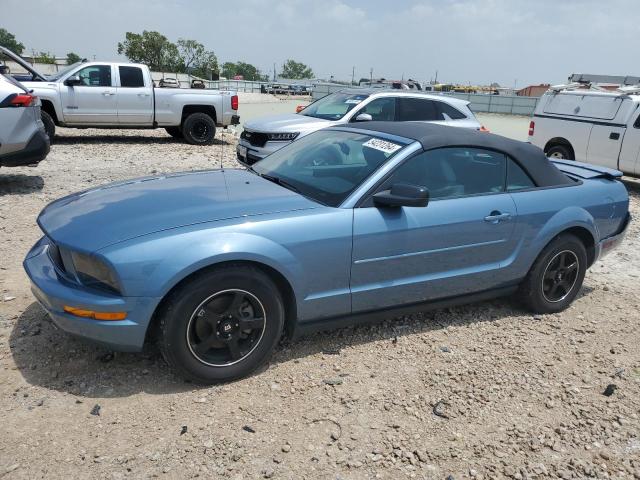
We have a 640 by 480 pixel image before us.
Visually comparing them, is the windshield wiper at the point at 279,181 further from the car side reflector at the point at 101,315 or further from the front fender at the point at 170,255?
the car side reflector at the point at 101,315

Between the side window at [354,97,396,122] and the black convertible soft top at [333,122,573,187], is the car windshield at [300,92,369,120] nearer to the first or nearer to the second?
the side window at [354,97,396,122]

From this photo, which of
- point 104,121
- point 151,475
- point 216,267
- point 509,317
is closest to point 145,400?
point 151,475

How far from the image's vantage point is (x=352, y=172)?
12.1 ft

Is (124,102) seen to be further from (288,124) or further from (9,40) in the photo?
(9,40)

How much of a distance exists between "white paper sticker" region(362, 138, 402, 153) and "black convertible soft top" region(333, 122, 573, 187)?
13 cm

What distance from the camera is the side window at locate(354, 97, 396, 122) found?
9.14 meters

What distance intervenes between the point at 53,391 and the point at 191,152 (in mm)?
8821

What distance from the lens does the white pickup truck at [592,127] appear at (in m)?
10.1

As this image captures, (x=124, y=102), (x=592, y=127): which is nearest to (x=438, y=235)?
(x=592, y=127)

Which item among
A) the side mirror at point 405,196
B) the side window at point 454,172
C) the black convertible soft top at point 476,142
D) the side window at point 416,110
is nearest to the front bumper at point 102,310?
the side mirror at point 405,196

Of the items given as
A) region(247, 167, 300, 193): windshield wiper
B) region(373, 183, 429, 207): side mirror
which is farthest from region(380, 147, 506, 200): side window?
region(247, 167, 300, 193): windshield wiper

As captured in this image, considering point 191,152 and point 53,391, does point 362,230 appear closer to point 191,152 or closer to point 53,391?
point 53,391

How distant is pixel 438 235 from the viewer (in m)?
3.62

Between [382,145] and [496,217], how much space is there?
999 mm
